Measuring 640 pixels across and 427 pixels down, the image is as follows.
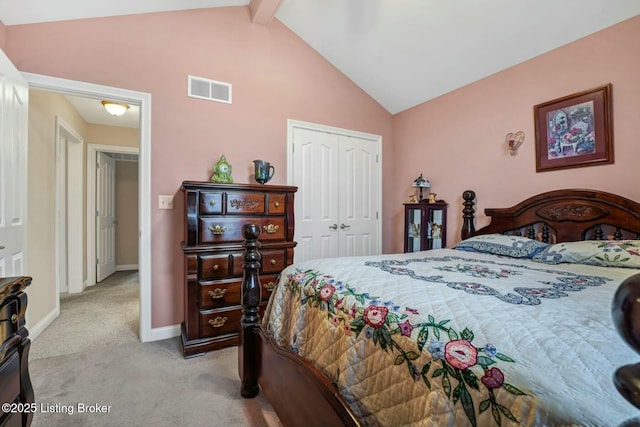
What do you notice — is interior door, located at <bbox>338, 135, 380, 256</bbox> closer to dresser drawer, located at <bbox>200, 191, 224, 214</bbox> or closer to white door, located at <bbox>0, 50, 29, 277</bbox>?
dresser drawer, located at <bbox>200, 191, 224, 214</bbox>

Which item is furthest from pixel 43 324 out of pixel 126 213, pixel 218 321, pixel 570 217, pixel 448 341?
pixel 570 217

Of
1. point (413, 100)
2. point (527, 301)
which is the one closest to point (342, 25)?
point (413, 100)

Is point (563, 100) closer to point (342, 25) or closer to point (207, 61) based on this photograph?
point (342, 25)

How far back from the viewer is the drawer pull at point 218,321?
2.28 m

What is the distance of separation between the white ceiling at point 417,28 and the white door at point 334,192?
842 mm

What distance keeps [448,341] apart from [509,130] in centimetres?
262

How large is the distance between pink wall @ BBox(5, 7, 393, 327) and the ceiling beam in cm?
8

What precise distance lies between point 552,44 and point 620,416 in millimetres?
2870

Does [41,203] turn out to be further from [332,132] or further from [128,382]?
[332,132]

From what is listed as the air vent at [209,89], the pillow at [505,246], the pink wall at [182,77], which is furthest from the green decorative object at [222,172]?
the pillow at [505,246]

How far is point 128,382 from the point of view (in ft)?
6.12

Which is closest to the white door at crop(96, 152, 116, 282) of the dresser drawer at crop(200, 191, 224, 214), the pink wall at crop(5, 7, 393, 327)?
the pink wall at crop(5, 7, 393, 327)

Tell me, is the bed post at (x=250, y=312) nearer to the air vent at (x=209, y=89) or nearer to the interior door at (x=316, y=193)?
the interior door at (x=316, y=193)

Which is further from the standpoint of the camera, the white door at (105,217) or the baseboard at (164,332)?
the white door at (105,217)
